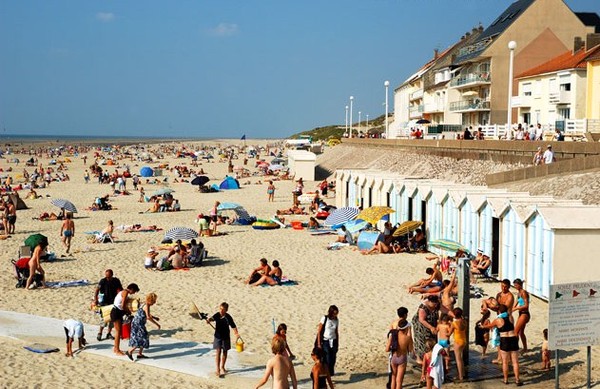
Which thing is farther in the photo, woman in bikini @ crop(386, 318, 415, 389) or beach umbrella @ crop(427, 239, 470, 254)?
beach umbrella @ crop(427, 239, 470, 254)

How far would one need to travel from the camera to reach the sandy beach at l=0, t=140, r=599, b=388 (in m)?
9.63

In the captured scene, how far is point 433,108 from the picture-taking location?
5669cm

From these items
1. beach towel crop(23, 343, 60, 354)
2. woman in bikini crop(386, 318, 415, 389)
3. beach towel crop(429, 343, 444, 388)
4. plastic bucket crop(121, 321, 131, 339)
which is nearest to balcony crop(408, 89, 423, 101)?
plastic bucket crop(121, 321, 131, 339)

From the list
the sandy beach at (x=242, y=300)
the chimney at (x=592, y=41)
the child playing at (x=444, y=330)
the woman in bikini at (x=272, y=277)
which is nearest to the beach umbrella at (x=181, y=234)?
the sandy beach at (x=242, y=300)

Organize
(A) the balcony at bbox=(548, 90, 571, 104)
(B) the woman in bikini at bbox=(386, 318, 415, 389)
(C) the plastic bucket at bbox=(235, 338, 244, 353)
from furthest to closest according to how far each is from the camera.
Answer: (A) the balcony at bbox=(548, 90, 571, 104) → (C) the plastic bucket at bbox=(235, 338, 244, 353) → (B) the woman in bikini at bbox=(386, 318, 415, 389)

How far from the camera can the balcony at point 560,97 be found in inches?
1321

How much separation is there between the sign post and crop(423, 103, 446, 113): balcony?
150 feet

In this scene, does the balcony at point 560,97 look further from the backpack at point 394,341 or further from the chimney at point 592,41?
the backpack at point 394,341

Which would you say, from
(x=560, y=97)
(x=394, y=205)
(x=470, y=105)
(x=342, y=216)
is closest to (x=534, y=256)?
(x=394, y=205)

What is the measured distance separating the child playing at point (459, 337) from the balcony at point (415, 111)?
53.1m

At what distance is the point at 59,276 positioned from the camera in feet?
54.0

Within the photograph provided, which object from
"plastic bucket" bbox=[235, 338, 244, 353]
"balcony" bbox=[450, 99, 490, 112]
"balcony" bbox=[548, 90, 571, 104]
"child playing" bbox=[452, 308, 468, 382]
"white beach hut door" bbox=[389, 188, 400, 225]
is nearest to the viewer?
"child playing" bbox=[452, 308, 468, 382]

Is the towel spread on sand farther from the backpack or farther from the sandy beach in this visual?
the backpack

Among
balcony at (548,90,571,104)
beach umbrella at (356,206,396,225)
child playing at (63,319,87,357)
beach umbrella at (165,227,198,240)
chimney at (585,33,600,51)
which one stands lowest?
child playing at (63,319,87,357)
